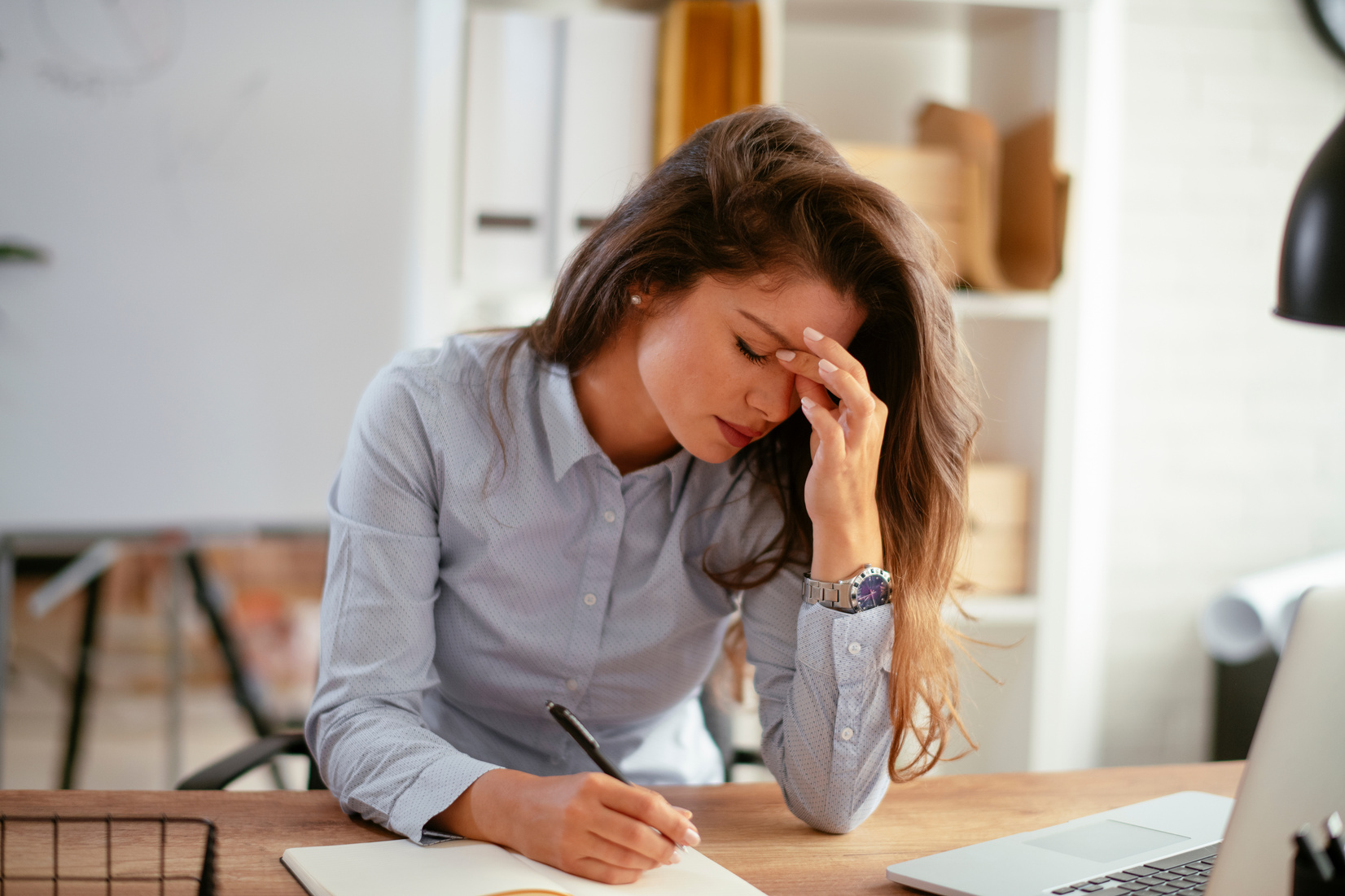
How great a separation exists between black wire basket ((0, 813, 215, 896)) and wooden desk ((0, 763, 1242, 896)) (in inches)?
0.8

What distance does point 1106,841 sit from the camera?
2.96 feet

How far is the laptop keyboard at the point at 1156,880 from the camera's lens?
775 millimetres

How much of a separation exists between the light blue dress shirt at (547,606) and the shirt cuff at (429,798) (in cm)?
7

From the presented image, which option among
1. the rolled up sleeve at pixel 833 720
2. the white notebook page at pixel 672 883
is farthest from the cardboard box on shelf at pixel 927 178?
the white notebook page at pixel 672 883

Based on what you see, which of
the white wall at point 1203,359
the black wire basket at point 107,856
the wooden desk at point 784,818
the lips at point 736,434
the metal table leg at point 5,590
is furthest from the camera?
the white wall at point 1203,359

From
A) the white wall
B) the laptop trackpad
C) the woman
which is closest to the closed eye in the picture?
the woman

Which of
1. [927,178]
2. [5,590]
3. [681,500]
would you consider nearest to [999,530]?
[927,178]

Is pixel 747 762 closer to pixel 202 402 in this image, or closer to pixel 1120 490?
pixel 202 402

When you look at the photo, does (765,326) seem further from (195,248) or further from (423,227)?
(195,248)

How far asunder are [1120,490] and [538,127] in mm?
1443

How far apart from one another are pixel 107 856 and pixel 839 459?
69cm

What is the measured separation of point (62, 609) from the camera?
3.78 m

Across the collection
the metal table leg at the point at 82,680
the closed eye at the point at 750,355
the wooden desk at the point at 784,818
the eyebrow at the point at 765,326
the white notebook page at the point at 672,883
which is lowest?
the metal table leg at the point at 82,680

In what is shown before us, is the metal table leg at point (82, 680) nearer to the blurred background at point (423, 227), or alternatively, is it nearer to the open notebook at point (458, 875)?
the blurred background at point (423, 227)
